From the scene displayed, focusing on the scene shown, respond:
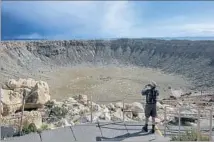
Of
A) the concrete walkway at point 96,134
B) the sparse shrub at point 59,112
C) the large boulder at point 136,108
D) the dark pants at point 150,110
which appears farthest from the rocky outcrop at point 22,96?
the dark pants at point 150,110

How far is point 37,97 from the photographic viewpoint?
1680cm

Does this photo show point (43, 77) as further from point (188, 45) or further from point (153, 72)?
point (188, 45)

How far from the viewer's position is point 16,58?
6122 cm

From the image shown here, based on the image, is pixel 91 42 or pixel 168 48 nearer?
→ pixel 168 48

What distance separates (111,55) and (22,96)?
57131 millimetres

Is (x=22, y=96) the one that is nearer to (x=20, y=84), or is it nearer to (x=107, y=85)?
(x=20, y=84)

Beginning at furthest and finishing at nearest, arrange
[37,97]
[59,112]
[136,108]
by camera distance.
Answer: [37,97]
[136,108]
[59,112]

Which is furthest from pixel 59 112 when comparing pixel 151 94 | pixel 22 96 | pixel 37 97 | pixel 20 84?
pixel 151 94

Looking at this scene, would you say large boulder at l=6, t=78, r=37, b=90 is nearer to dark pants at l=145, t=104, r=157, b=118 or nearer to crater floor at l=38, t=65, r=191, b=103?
crater floor at l=38, t=65, r=191, b=103

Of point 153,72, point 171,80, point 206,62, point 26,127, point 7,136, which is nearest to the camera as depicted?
point 7,136

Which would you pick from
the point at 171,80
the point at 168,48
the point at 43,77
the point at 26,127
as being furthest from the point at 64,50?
the point at 26,127

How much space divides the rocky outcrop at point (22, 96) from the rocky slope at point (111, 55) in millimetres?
30051

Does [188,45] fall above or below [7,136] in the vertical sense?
Result: above

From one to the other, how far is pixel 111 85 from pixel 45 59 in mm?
29314
